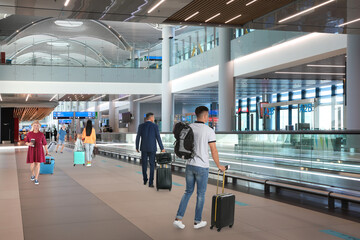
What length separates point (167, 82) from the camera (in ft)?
116

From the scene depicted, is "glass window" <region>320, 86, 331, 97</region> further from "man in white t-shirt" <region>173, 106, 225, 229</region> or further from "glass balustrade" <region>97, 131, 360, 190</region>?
"man in white t-shirt" <region>173, 106, 225, 229</region>

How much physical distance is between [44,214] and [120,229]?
1.80 meters

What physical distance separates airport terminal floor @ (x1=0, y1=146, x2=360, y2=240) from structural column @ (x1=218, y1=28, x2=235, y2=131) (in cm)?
1361

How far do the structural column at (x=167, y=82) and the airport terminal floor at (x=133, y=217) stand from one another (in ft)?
79.5

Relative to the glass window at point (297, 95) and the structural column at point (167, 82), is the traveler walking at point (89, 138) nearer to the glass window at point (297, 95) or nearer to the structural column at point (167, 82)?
the structural column at point (167, 82)

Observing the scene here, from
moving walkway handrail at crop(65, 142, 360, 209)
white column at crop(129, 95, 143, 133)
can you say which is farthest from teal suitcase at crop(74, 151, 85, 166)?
white column at crop(129, 95, 143, 133)

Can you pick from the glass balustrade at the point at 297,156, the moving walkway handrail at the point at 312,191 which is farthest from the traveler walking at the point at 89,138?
the moving walkway handrail at the point at 312,191

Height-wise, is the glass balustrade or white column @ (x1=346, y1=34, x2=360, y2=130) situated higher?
white column @ (x1=346, y1=34, x2=360, y2=130)

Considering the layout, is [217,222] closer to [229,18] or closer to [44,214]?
[44,214]

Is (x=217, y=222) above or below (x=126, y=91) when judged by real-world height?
below

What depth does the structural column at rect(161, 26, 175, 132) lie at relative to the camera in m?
35.0

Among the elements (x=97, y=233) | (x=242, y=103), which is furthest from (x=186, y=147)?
(x=242, y=103)

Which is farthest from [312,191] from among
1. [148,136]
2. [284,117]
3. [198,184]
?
[284,117]

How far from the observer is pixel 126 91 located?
3622 cm
